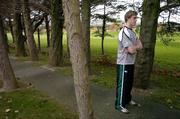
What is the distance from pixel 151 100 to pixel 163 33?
343 inches

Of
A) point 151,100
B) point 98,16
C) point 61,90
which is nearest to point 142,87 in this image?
point 151,100

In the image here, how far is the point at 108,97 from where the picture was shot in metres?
7.20

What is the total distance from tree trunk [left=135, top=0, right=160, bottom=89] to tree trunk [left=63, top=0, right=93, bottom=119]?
144 inches

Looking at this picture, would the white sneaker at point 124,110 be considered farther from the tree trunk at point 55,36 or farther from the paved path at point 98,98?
the tree trunk at point 55,36

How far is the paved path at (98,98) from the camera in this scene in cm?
586

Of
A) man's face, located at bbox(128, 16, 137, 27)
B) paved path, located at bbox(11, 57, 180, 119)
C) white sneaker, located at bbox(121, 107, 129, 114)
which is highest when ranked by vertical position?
man's face, located at bbox(128, 16, 137, 27)

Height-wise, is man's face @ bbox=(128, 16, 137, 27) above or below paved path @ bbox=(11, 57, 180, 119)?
above

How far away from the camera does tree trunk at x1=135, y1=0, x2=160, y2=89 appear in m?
7.57

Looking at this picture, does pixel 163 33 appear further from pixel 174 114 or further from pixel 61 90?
pixel 174 114

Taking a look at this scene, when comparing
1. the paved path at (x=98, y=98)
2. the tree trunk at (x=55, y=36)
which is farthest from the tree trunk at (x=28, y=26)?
the paved path at (x=98, y=98)

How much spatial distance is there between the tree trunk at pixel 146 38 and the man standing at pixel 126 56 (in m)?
1.84

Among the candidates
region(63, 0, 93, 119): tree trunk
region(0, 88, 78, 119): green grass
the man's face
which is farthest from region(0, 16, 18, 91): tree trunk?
region(63, 0, 93, 119): tree trunk

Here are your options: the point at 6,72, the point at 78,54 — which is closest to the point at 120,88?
the point at 78,54

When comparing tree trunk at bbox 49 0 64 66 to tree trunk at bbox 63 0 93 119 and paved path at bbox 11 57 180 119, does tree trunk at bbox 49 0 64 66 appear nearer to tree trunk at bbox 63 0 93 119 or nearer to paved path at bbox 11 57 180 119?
paved path at bbox 11 57 180 119
